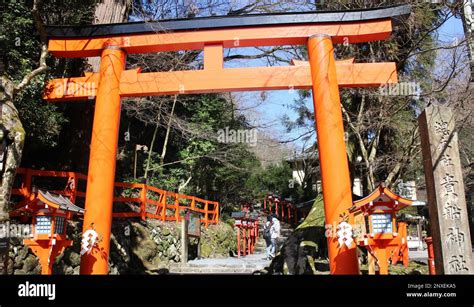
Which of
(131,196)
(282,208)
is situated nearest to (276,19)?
(131,196)

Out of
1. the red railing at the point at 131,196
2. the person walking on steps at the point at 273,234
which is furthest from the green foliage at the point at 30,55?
the person walking on steps at the point at 273,234

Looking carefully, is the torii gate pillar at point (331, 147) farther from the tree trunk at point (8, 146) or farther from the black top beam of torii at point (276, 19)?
the tree trunk at point (8, 146)

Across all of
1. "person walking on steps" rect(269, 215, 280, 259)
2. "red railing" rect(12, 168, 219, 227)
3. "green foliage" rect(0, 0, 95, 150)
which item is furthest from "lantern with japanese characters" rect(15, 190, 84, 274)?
"person walking on steps" rect(269, 215, 280, 259)

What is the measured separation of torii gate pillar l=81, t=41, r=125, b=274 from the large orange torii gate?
0.06 ft

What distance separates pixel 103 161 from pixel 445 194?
5610 mm

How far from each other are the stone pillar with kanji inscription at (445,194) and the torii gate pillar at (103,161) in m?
5.29

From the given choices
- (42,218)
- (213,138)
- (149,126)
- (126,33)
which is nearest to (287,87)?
(126,33)

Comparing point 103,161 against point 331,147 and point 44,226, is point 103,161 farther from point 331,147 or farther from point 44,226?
point 331,147

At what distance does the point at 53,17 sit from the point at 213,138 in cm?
917

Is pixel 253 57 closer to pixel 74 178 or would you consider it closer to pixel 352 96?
pixel 352 96

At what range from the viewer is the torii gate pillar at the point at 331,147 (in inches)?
241

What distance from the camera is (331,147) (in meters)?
6.55

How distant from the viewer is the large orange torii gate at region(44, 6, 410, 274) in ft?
22.0

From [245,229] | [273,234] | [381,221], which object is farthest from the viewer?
[245,229]
